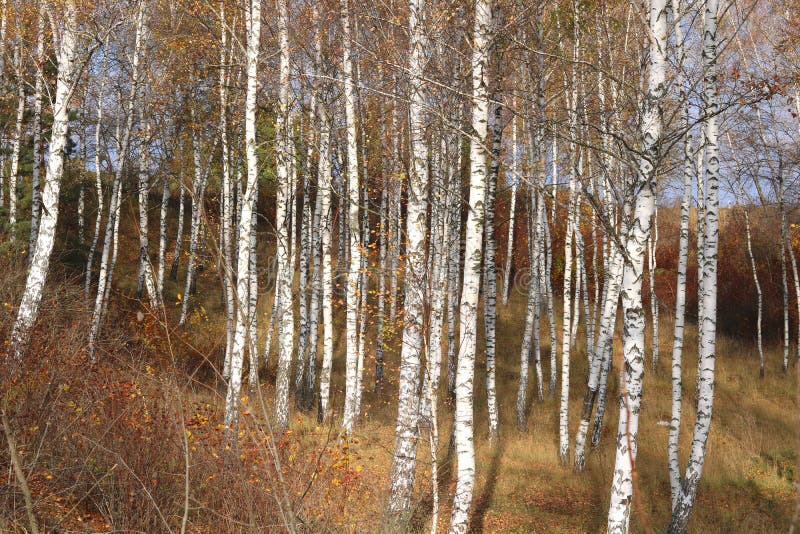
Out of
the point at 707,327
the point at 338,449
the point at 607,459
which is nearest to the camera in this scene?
the point at 338,449

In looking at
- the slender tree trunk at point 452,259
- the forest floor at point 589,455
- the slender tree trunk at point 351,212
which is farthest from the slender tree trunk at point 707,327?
the slender tree trunk at point 351,212

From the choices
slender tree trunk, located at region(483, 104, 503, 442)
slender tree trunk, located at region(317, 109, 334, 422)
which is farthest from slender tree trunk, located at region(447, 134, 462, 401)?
slender tree trunk, located at region(317, 109, 334, 422)

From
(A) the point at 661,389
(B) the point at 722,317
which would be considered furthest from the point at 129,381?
(B) the point at 722,317

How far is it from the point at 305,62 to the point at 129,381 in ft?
31.4

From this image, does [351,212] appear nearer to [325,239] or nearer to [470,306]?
[325,239]

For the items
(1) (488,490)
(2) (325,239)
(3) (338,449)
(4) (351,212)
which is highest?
(4) (351,212)

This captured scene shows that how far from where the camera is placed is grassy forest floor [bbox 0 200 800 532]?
479 cm

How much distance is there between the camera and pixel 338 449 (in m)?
7.04

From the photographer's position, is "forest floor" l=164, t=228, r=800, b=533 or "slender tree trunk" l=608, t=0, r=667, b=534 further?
"forest floor" l=164, t=228, r=800, b=533

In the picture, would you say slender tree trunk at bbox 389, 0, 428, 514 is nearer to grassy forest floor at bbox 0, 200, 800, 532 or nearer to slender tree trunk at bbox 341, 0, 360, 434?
grassy forest floor at bbox 0, 200, 800, 532

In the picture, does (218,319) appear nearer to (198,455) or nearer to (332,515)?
(198,455)

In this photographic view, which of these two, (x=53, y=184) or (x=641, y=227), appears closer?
(x=641, y=227)

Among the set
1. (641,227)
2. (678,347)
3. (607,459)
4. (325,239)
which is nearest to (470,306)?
(641,227)

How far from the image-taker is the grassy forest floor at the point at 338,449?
4793 millimetres
